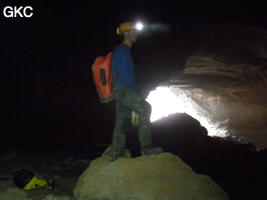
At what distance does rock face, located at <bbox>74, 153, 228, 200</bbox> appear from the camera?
13.2 ft

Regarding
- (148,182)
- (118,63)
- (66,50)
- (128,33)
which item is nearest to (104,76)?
(118,63)

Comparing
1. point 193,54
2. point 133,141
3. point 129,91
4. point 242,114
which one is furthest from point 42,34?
point 242,114

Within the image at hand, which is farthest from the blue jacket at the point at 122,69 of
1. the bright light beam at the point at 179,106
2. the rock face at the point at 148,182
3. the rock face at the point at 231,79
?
the bright light beam at the point at 179,106

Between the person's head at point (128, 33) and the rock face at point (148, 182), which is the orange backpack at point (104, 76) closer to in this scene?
the person's head at point (128, 33)

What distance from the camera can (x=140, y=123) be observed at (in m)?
4.62

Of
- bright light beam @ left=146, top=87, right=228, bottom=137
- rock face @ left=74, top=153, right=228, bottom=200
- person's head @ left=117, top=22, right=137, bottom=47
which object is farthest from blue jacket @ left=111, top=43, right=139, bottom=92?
bright light beam @ left=146, top=87, right=228, bottom=137

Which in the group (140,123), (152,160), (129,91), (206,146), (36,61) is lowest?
(206,146)

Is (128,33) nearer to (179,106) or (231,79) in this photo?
(231,79)

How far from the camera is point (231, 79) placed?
18.3 meters

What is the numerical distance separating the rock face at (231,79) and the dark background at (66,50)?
48.6 inches

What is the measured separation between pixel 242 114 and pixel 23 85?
15547 mm

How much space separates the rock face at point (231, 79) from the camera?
1331 centimetres

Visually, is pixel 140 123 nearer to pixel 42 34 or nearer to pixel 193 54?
pixel 42 34

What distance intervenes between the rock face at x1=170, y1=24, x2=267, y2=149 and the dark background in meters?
1.24
